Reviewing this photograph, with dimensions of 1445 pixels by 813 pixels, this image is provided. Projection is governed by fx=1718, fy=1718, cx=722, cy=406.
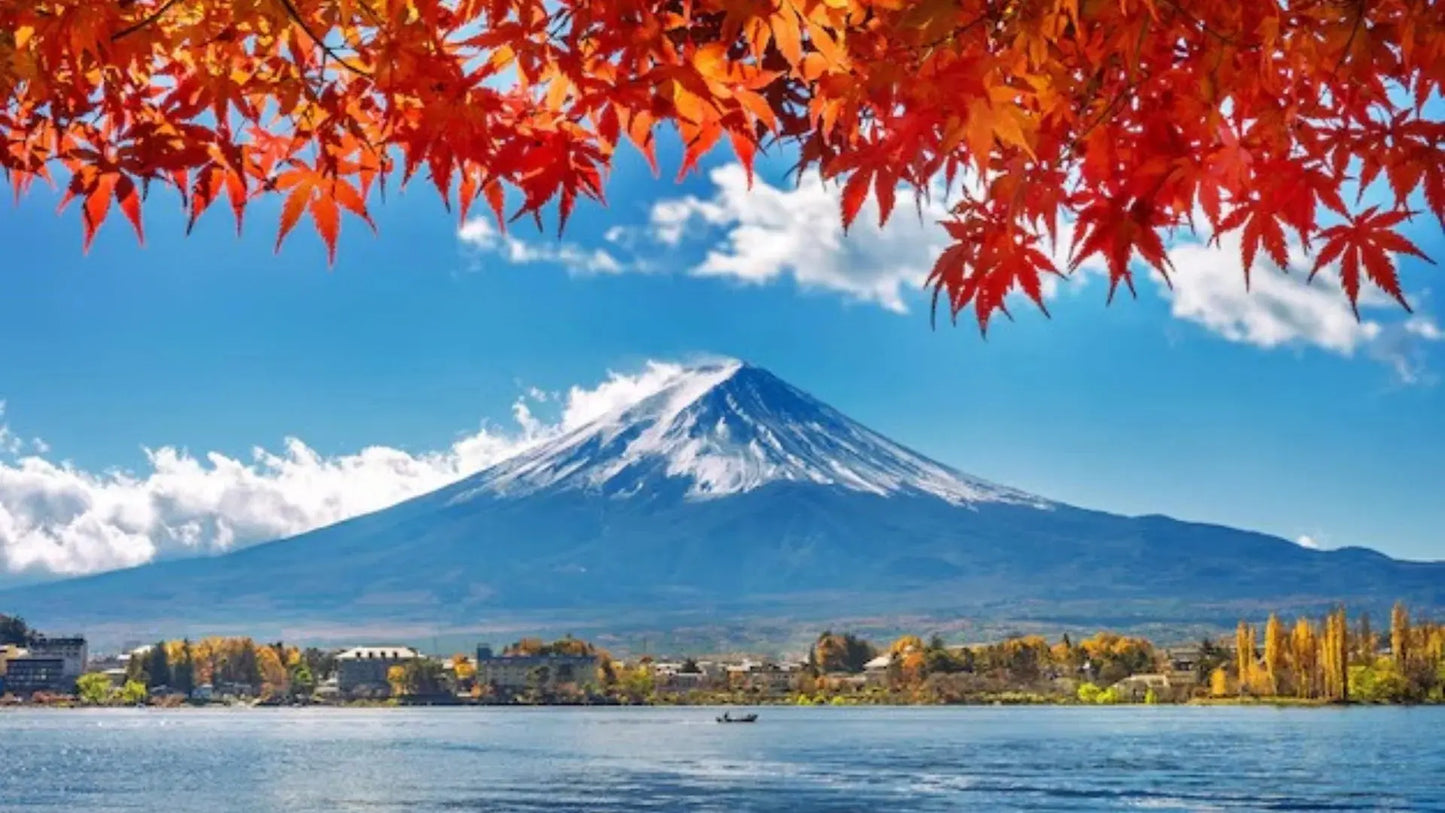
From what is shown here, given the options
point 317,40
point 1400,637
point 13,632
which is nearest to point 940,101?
point 317,40

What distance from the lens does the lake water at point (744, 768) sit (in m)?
60.9

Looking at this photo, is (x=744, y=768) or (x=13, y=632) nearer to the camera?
(x=744, y=768)

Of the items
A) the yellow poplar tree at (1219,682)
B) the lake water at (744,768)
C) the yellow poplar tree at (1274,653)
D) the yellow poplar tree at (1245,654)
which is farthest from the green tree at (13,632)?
the yellow poplar tree at (1274,653)

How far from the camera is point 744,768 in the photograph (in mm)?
80188

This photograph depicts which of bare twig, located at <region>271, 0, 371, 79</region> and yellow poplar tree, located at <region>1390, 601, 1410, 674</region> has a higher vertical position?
bare twig, located at <region>271, 0, 371, 79</region>

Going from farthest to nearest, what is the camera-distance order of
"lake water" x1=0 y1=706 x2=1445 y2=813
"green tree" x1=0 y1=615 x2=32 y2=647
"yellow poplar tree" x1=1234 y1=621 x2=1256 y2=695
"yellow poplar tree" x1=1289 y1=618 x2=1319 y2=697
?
"green tree" x1=0 y1=615 x2=32 y2=647 → "yellow poplar tree" x1=1234 y1=621 x2=1256 y2=695 → "yellow poplar tree" x1=1289 y1=618 x2=1319 y2=697 → "lake water" x1=0 y1=706 x2=1445 y2=813

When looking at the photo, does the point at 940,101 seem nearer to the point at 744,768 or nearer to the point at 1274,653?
the point at 744,768

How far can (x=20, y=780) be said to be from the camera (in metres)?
75.8

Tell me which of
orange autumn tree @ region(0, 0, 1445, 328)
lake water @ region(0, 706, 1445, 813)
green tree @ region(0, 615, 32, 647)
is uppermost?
orange autumn tree @ region(0, 0, 1445, 328)

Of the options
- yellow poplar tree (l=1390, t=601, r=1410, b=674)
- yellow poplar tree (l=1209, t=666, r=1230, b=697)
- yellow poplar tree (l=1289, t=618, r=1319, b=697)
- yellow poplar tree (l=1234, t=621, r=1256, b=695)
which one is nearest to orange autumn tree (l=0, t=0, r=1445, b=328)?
yellow poplar tree (l=1289, t=618, r=1319, b=697)

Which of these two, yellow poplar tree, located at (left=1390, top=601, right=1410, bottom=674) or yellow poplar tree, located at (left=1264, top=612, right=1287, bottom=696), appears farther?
yellow poplar tree, located at (left=1390, top=601, right=1410, bottom=674)

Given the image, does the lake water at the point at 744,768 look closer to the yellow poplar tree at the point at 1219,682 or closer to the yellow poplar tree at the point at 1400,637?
the yellow poplar tree at the point at 1400,637

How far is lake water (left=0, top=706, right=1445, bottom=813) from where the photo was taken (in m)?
60.9

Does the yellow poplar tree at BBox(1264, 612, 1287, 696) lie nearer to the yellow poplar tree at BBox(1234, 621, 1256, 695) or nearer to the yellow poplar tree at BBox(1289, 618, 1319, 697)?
the yellow poplar tree at BBox(1289, 618, 1319, 697)
